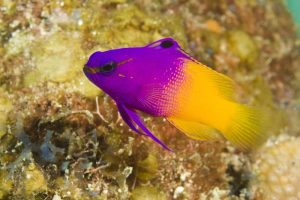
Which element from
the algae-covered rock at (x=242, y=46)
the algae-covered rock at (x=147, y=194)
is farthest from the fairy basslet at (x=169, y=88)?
the algae-covered rock at (x=242, y=46)

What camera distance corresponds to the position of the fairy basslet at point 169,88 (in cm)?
206

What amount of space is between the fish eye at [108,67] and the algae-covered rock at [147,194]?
4.68 feet

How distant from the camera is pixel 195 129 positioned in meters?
2.30

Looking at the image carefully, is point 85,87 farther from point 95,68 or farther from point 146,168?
point 95,68

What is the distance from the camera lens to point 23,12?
151 inches

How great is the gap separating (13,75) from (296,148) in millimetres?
2991

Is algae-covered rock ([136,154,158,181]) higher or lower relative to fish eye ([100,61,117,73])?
lower

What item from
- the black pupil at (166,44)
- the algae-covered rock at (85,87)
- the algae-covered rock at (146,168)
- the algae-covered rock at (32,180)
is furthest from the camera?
the algae-covered rock at (85,87)

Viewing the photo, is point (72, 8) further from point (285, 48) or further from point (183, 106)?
point (285, 48)

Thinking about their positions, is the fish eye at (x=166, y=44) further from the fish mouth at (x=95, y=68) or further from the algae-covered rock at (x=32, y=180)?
the algae-covered rock at (x=32, y=180)

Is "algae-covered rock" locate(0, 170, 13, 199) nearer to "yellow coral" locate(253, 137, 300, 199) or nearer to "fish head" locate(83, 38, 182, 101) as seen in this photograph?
"fish head" locate(83, 38, 182, 101)

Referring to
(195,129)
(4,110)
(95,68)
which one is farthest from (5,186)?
(195,129)

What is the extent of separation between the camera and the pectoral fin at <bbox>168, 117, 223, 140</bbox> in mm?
2260

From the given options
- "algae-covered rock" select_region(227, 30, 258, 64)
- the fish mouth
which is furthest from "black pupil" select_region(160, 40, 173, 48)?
"algae-covered rock" select_region(227, 30, 258, 64)
